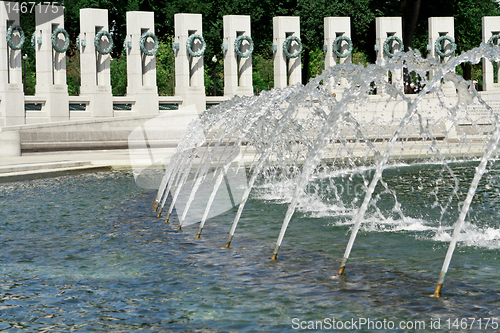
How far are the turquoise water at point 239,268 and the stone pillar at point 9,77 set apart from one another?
17.2 meters

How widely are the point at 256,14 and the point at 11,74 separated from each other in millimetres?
19221

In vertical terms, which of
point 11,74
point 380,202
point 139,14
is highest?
point 139,14

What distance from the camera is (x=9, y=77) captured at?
31.1 metres

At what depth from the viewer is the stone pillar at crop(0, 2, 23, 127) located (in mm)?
28844

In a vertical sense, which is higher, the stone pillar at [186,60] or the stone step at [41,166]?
the stone pillar at [186,60]

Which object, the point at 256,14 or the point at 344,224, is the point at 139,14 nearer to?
the point at 256,14

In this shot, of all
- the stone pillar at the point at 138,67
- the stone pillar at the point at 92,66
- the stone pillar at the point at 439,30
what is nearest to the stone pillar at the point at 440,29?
the stone pillar at the point at 439,30

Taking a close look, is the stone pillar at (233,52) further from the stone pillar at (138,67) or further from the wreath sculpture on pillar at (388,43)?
the wreath sculpture on pillar at (388,43)

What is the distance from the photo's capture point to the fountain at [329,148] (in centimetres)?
808

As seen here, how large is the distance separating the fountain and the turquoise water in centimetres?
32

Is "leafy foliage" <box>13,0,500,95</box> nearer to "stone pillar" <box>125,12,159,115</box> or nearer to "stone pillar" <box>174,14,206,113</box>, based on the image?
"stone pillar" <box>174,14,206,113</box>

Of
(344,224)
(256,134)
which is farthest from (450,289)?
(256,134)

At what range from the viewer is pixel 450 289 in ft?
21.4

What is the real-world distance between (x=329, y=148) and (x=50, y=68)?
1749 cm
